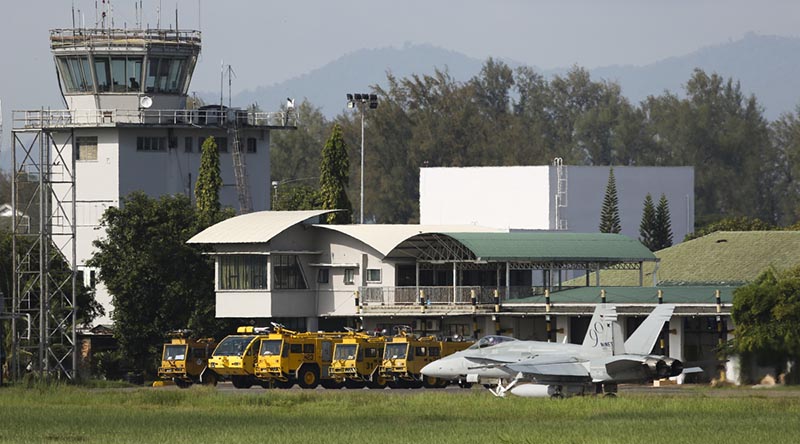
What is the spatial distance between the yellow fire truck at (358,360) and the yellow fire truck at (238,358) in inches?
124

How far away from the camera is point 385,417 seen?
54.2m

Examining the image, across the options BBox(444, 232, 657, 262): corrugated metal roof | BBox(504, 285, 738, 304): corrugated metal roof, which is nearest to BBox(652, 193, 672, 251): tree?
BBox(444, 232, 657, 262): corrugated metal roof

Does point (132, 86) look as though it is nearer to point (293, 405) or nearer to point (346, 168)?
point (346, 168)

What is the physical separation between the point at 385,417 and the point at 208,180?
50482mm

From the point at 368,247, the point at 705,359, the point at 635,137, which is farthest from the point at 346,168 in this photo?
the point at 635,137

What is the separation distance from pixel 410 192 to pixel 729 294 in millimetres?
108367

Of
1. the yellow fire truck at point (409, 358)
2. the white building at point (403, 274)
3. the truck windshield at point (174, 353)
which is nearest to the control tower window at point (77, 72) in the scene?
the white building at point (403, 274)

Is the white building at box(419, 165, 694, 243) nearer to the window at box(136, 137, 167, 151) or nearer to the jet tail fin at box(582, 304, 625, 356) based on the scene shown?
the window at box(136, 137, 167, 151)

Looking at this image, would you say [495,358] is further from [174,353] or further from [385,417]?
[174,353]

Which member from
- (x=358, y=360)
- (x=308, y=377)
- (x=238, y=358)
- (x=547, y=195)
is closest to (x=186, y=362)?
(x=238, y=358)

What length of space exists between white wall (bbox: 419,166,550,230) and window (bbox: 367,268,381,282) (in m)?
29.5

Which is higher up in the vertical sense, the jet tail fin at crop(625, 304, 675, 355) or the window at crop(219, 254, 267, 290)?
the window at crop(219, 254, 267, 290)

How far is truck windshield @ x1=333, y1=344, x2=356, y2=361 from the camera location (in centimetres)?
7388

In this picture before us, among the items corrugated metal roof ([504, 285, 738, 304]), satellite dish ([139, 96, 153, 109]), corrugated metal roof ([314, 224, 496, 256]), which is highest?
satellite dish ([139, 96, 153, 109])
